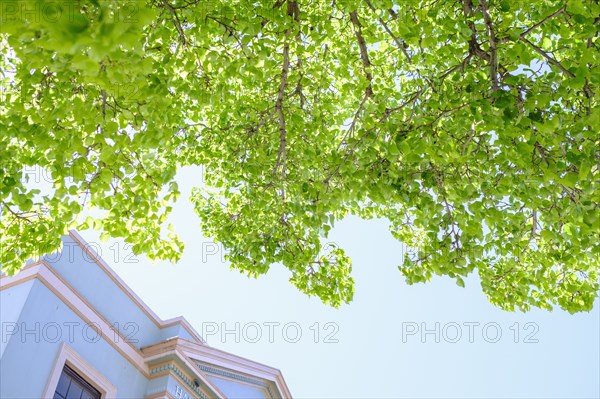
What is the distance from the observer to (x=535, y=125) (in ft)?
15.1

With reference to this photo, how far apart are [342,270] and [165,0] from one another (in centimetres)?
554

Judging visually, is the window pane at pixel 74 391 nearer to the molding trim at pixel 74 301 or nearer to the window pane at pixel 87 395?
the window pane at pixel 87 395

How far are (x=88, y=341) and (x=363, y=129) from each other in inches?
329

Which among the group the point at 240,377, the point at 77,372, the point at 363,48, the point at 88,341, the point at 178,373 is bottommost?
the point at 77,372

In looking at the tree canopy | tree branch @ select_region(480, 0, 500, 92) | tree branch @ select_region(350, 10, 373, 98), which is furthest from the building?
tree branch @ select_region(480, 0, 500, 92)

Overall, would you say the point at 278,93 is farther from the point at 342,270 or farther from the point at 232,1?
the point at 342,270

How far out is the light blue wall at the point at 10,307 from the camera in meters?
9.36

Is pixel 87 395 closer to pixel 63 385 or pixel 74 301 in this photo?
pixel 63 385

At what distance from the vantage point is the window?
10039mm

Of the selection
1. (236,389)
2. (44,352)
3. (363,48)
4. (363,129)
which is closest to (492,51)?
(363,129)

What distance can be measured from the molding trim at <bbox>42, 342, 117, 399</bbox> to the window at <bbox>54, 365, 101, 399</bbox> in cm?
8

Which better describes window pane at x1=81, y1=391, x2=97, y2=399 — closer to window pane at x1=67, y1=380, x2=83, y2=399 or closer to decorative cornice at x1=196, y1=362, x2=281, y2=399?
window pane at x1=67, y1=380, x2=83, y2=399

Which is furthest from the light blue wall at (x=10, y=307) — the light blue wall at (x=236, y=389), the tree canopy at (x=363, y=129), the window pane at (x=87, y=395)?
the light blue wall at (x=236, y=389)

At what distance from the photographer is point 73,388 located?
10.4 m
